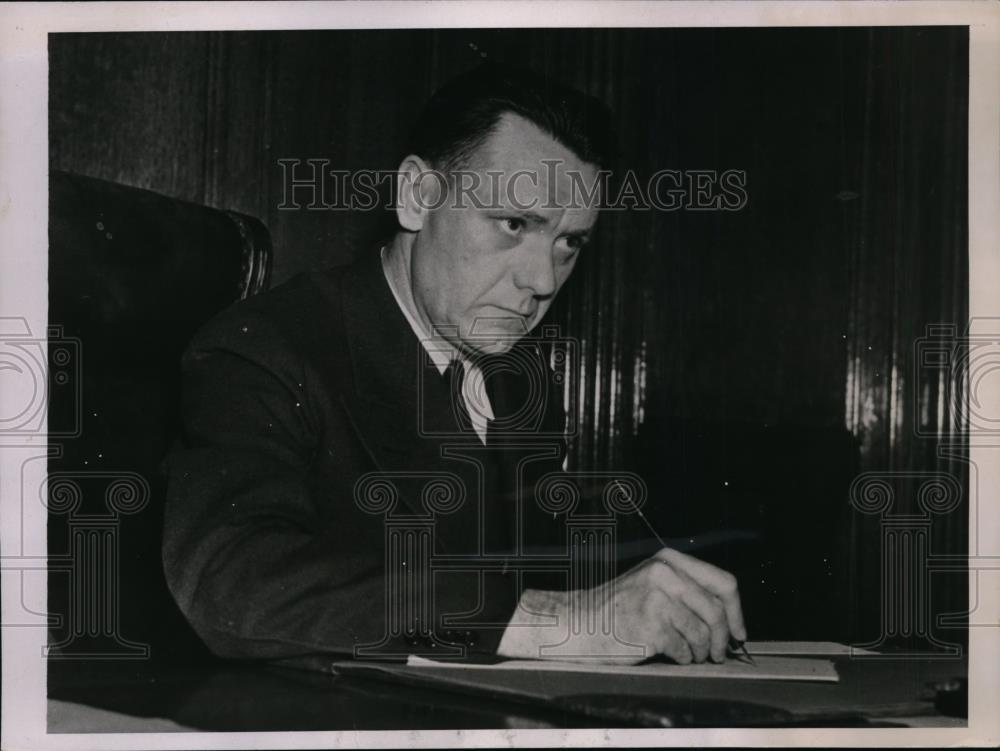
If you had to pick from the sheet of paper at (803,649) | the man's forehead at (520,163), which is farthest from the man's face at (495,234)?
the sheet of paper at (803,649)

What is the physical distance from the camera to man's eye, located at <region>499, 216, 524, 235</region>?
1237 millimetres

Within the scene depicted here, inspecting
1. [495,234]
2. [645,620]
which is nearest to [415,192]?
[495,234]

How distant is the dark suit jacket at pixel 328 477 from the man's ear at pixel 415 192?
7cm

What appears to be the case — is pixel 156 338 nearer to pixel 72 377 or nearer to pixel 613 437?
pixel 72 377

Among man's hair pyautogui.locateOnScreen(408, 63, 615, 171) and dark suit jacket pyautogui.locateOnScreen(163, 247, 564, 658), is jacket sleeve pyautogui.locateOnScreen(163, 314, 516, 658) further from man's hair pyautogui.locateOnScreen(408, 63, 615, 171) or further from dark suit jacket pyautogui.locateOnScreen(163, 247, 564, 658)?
man's hair pyautogui.locateOnScreen(408, 63, 615, 171)

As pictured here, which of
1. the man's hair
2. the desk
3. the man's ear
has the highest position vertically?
the man's hair

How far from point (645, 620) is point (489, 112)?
0.62 meters

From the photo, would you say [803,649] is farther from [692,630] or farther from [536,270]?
[536,270]

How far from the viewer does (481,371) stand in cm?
127

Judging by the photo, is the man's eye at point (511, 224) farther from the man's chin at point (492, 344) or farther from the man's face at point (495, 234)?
the man's chin at point (492, 344)

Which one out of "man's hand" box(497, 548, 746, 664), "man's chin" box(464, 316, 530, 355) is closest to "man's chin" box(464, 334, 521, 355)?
"man's chin" box(464, 316, 530, 355)

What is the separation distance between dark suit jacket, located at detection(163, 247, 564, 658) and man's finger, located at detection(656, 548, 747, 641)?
18 cm

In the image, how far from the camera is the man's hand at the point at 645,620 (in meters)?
1.04

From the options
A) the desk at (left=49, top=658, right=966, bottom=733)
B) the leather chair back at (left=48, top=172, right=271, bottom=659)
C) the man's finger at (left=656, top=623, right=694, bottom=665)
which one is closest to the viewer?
the desk at (left=49, top=658, right=966, bottom=733)
